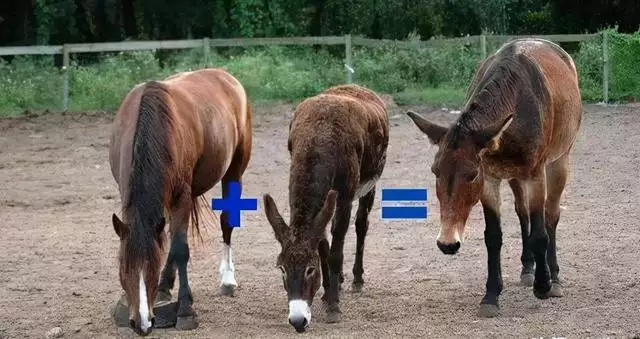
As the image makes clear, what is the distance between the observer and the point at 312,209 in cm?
640

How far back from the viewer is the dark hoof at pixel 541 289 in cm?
729

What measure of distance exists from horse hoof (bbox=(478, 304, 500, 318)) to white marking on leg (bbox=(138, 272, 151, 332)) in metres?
2.49

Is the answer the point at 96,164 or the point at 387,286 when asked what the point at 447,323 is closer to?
the point at 387,286

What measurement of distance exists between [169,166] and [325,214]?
1037 millimetres

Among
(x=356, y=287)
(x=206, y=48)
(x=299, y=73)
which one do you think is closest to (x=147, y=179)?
(x=356, y=287)

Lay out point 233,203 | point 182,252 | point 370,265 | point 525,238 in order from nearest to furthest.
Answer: point 182,252 < point 525,238 < point 233,203 < point 370,265

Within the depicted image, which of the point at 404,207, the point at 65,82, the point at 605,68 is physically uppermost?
the point at 605,68

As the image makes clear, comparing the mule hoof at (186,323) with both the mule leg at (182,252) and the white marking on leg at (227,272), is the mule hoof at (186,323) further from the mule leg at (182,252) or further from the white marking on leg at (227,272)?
the white marking on leg at (227,272)

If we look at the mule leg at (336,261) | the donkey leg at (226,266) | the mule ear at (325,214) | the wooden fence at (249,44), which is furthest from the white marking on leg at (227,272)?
the wooden fence at (249,44)

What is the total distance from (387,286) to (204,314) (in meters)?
1.56

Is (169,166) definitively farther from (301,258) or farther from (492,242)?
(492,242)

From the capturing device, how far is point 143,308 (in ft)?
18.5

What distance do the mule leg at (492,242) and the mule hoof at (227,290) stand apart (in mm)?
2002

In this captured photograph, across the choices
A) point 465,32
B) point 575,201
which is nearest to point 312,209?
point 575,201
